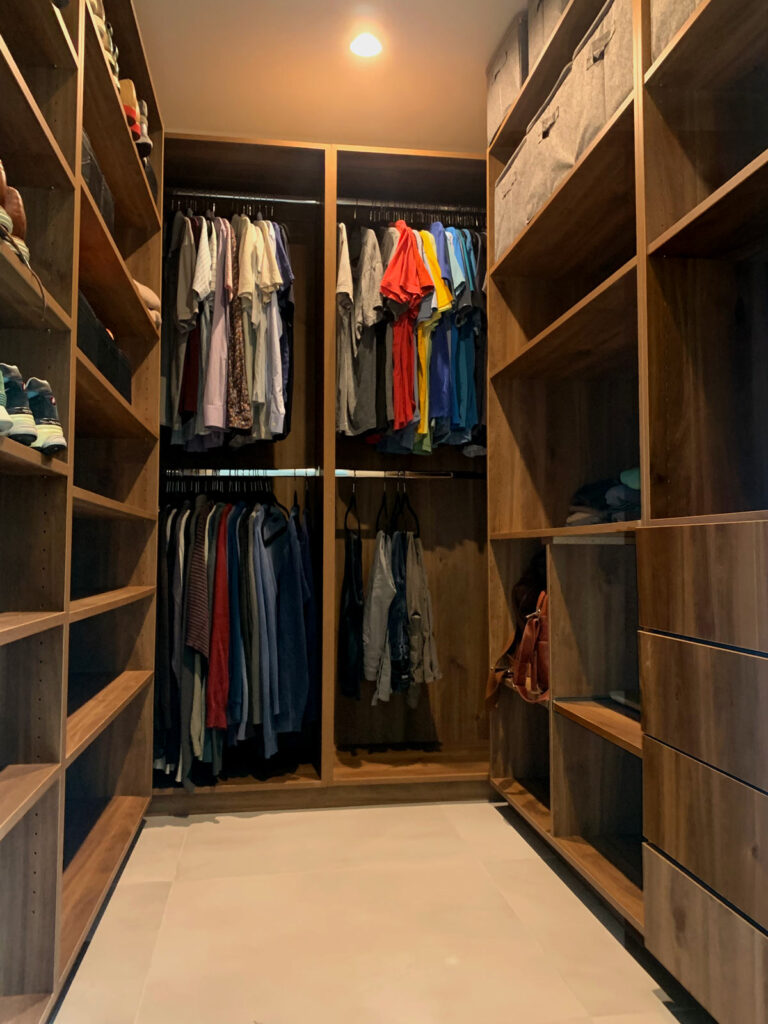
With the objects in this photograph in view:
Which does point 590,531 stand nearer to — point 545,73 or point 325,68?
point 545,73

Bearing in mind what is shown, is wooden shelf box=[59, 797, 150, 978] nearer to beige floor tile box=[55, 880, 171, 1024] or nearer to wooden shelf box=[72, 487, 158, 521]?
beige floor tile box=[55, 880, 171, 1024]

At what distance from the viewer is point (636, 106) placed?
1629mm

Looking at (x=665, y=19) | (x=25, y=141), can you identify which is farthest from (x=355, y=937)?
(x=665, y=19)

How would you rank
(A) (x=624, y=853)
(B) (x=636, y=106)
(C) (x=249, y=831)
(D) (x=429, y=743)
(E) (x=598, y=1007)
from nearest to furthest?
(E) (x=598, y=1007) < (B) (x=636, y=106) < (A) (x=624, y=853) < (C) (x=249, y=831) < (D) (x=429, y=743)

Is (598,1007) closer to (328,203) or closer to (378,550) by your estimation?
(378,550)

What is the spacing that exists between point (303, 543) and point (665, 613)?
1.53 metres

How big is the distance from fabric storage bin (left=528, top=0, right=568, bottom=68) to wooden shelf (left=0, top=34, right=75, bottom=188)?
59.9 inches

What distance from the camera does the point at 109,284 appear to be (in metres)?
2.14

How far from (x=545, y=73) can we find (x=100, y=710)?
229 centimetres

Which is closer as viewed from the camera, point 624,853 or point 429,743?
point 624,853

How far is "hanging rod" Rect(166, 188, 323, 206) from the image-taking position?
2.90m

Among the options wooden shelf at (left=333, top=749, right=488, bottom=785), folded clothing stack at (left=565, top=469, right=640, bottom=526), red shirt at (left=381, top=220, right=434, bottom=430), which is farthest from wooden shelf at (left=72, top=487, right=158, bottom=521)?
folded clothing stack at (left=565, top=469, right=640, bottom=526)

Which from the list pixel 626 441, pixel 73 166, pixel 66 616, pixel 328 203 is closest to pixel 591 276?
pixel 626 441

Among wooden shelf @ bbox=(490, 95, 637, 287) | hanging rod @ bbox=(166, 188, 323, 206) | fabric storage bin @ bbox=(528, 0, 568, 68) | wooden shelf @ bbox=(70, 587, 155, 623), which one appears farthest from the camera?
hanging rod @ bbox=(166, 188, 323, 206)
